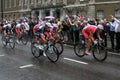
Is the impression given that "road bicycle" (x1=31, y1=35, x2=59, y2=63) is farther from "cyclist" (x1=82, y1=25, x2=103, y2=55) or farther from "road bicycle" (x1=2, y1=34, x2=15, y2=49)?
"road bicycle" (x1=2, y1=34, x2=15, y2=49)

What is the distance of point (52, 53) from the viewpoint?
1064 centimetres

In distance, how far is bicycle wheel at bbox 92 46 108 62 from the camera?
10.5m

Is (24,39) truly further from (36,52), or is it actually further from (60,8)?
(60,8)

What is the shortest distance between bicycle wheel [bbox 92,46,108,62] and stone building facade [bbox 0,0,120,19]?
1779cm

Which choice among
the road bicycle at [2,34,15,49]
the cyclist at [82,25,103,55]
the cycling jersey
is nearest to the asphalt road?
the cyclist at [82,25,103,55]

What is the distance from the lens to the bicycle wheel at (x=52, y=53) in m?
10.5

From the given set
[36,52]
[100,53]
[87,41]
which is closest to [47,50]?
[36,52]

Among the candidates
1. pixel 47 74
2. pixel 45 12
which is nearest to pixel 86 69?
pixel 47 74

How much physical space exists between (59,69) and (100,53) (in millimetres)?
2369

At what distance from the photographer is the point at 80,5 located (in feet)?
109

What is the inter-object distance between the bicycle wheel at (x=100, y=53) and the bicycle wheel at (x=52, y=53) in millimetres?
1718

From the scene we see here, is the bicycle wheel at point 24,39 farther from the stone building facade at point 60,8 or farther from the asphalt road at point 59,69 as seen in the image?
the stone building facade at point 60,8

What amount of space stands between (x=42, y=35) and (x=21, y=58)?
4.87ft

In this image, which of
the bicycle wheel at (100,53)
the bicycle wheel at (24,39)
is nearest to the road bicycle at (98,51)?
the bicycle wheel at (100,53)
